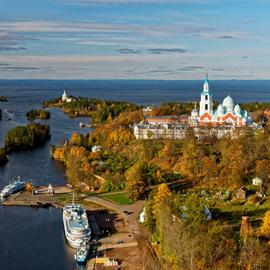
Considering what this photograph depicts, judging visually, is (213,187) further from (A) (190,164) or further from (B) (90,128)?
(B) (90,128)

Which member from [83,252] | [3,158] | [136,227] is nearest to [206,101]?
[3,158]

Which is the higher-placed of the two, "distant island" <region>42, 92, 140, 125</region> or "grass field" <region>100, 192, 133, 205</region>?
"distant island" <region>42, 92, 140, 125</region>

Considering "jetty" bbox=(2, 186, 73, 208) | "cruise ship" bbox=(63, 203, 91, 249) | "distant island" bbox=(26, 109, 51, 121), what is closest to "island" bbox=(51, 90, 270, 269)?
"jetty" bbox=(2, 186, 73, 208)

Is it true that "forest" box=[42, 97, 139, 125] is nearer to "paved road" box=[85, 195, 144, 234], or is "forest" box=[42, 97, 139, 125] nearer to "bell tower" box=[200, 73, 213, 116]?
"bell tower" box=[200, 73, 213, 116]

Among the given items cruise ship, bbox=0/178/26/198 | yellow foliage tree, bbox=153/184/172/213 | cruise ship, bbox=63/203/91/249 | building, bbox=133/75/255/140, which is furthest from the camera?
building, bbox=133/75/255/140

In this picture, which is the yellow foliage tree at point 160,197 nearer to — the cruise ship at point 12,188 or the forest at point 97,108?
the cruise ship at point 12,188

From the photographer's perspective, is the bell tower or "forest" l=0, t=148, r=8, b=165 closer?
"forest" l=0, t=148, r=8, b=165

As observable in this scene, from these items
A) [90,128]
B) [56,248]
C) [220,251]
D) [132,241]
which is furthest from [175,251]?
[90,128]
